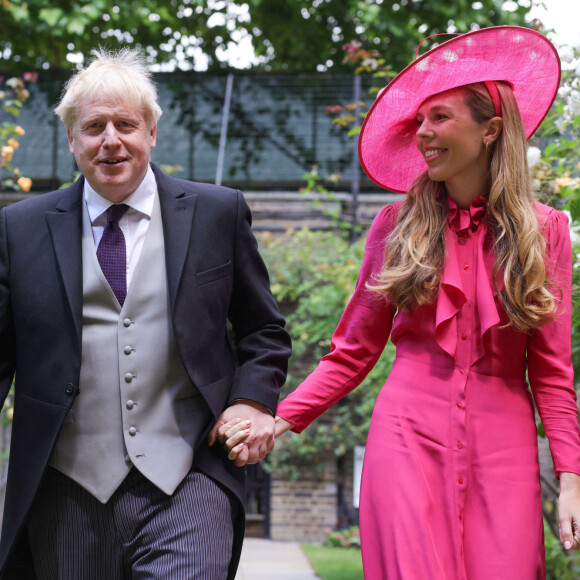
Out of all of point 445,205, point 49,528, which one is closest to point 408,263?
point 445,205

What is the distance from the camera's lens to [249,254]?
293 centimetres

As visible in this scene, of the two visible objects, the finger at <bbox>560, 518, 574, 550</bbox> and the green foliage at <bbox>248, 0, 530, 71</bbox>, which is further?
the green foliage at <bbox>248, 0, 530, 71</bbox>

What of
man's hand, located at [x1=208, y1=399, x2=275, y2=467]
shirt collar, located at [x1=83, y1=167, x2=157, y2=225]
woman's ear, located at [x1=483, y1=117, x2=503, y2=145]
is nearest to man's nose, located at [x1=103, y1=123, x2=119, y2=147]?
shirt collar, located at [x1=83, y1=167, x2=157, y2=225]

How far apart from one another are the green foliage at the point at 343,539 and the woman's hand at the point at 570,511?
9.43m

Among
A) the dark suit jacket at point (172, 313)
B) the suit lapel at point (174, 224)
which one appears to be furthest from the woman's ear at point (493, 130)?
the suit lapel at point (174, 224)

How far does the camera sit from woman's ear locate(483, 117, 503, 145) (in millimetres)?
2889

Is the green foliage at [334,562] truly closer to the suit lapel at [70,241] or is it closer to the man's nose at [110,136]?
the suit lapel at [70,241]

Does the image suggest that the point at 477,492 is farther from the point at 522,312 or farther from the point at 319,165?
the point at 319,165

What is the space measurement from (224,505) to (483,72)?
56.6 inches

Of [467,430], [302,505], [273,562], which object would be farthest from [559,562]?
[302,505]

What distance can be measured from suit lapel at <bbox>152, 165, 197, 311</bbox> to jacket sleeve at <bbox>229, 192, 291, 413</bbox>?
0.17 m

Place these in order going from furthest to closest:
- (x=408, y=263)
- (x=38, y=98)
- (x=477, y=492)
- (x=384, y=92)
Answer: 1. (x=38, y=98)
2. (x=384, y=92)
3. (x=408, y=263)
4. (x=477, y=492)

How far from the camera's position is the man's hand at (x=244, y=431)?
2748 mm

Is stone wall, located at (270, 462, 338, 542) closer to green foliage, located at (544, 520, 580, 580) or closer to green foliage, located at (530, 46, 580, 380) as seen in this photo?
green foliage, located at (544, 520, 580, 580)
